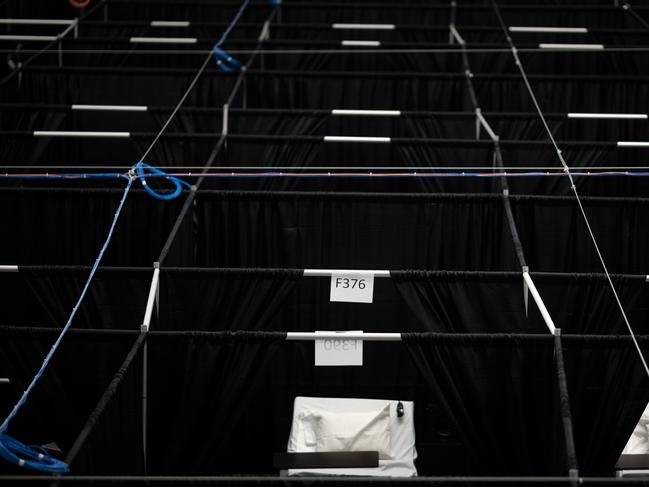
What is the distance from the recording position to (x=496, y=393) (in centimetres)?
386

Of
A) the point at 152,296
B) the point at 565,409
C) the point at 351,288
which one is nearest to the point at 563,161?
the point at 351,288

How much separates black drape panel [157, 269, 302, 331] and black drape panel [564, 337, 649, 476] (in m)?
1.58

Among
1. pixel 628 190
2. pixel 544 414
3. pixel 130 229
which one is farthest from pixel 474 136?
pixel 544 414

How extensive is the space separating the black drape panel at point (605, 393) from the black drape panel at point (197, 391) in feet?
4.84

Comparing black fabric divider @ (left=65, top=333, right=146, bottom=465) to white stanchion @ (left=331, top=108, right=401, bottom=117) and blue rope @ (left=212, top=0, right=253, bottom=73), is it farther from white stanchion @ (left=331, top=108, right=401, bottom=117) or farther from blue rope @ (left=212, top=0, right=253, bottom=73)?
blue rope @ (left=212, top=0, right=253, bottom=73)

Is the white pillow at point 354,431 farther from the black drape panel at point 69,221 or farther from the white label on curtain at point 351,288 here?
the black drape panel at point 69,221

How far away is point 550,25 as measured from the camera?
9.48m

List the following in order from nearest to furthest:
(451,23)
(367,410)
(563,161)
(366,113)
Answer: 1. (367,410)
2. (563,161)
3. (366,113)
4. (451,23)

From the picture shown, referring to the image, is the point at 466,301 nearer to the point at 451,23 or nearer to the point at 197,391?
the point at 197,391

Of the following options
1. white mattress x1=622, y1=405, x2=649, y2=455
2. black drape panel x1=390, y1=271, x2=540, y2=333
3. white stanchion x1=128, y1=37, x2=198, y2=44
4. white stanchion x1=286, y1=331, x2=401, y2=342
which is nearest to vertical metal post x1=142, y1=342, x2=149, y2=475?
white stanchion x1=286, y1=331, x2=401, y2=342

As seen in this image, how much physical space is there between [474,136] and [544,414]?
11.7ft

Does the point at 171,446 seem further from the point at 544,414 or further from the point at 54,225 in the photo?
the point at 54,225

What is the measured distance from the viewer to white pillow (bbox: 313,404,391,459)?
181 inches

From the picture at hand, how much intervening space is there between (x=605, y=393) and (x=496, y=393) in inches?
21.0
